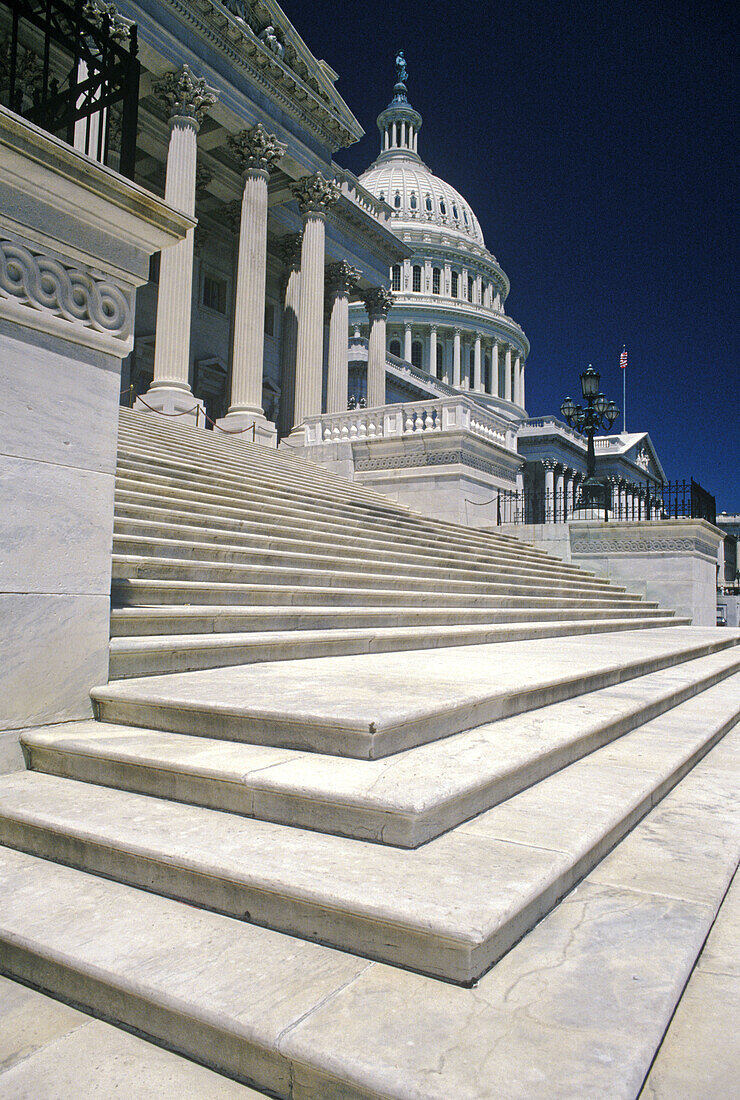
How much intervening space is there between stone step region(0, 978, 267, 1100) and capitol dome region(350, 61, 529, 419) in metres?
83.2

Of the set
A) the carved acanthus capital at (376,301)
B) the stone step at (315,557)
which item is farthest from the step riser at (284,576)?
the carved acanthus capital at (376,301)

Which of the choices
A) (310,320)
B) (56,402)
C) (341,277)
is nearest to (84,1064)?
(56,402)

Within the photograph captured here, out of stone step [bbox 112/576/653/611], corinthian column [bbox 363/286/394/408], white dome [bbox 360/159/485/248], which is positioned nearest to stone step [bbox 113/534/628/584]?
stone step [bbox 112/576/653/611]

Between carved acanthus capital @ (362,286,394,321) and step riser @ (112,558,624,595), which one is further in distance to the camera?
carved acanthus capital @ (362,286,394,321)

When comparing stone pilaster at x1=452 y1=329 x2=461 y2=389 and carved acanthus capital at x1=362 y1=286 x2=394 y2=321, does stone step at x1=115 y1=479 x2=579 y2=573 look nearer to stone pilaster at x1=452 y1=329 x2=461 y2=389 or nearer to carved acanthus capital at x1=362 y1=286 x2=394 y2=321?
carved acanthus capital at x1=362 y1=286 x2=394 y2=321

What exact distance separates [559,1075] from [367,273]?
3336 cm

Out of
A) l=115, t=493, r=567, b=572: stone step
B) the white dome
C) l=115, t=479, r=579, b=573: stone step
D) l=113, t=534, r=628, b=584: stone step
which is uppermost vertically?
the white dome

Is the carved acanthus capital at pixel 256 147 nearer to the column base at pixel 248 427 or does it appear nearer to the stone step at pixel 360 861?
the column base at pixel 248 427

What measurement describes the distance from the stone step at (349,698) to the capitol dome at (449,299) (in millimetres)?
79934

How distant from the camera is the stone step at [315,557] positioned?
254 inches

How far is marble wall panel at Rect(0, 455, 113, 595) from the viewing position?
12.0ft

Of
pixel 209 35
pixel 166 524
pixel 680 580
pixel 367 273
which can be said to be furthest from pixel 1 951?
pixel 367 273

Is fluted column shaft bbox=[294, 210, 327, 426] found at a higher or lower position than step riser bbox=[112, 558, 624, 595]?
higher

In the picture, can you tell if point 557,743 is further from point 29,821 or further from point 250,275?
point 250,275
